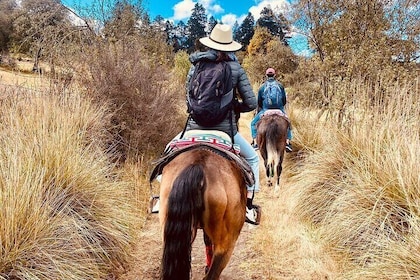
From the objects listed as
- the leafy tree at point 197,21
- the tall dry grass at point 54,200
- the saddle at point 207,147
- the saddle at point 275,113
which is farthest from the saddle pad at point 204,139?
the leafy tree at point 197,21

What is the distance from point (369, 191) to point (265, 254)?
139cm

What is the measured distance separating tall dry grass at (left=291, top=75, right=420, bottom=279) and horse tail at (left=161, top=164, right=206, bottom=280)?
5.38ft

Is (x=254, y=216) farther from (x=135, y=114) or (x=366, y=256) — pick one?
(x=135, y=114)

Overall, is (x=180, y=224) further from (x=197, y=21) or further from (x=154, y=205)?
(x=197, y=21)

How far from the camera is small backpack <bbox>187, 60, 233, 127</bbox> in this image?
3.43 meters

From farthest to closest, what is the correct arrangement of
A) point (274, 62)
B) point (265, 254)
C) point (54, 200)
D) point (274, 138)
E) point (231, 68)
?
point (274, 62)
point (274, 138)
point (265, 254)
point (231, 68)
point (54, 200)

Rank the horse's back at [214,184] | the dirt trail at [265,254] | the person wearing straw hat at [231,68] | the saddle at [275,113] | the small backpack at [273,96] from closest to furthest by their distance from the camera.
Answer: the horse's back at [214,184] → the person wearing straw hat at [231,68] → the dirt trail at [265,254] → the saddle at [275,113] → the small backpack at [273,96]

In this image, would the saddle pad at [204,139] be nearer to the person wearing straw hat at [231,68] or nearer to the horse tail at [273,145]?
the person wearing straw hat at [231,68]

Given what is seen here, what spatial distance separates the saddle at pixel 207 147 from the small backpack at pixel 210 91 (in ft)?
0.63

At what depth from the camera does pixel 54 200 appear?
138 inches

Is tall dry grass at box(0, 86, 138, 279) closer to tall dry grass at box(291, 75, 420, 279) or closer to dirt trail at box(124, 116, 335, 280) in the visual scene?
dirt trail at box(124, 116, 335, 280)

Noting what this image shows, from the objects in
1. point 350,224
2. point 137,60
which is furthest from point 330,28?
point 350,224

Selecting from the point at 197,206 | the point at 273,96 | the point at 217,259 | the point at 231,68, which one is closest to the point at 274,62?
the point at 273,96

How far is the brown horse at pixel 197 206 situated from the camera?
2.55 metres
